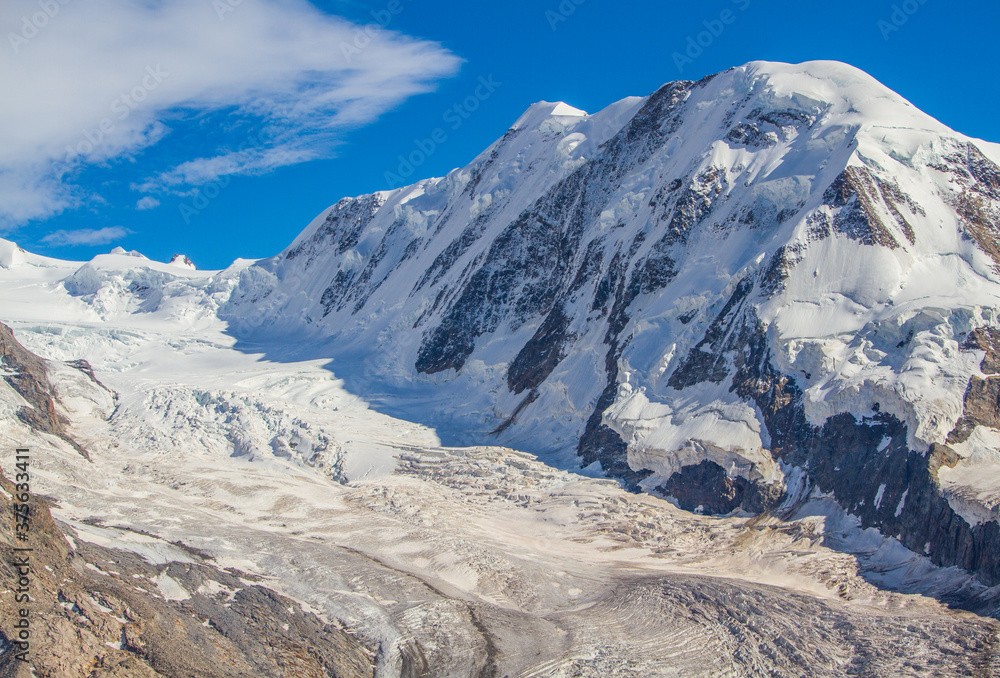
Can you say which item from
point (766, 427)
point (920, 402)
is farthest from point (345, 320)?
point (920, 402)

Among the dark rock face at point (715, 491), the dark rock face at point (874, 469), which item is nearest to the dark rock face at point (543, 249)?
the dark rock face at point (715, 491)

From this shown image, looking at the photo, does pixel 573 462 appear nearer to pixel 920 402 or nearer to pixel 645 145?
pixel 920 402

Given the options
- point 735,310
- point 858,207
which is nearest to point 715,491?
point 735,310

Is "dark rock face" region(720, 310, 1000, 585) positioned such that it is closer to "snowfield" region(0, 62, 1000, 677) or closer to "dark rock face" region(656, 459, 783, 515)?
"snowfield" region(0, 62, 1000, 677)

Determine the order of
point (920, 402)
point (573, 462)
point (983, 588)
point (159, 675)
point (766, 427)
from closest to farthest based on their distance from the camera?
point (159, 675) → point (983, 588) → point (920, 402) → point (766, 427) → point (573, 462)

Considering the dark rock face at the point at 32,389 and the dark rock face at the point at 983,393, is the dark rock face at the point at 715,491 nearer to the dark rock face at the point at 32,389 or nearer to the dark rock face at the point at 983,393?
the dark rock face at the point at 983,393

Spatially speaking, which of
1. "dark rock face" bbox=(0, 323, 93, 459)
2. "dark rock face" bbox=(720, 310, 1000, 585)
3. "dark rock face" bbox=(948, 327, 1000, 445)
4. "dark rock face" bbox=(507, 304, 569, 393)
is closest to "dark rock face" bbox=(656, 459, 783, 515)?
"dark rock face" bbox=(720, 310, 1000, 585)
